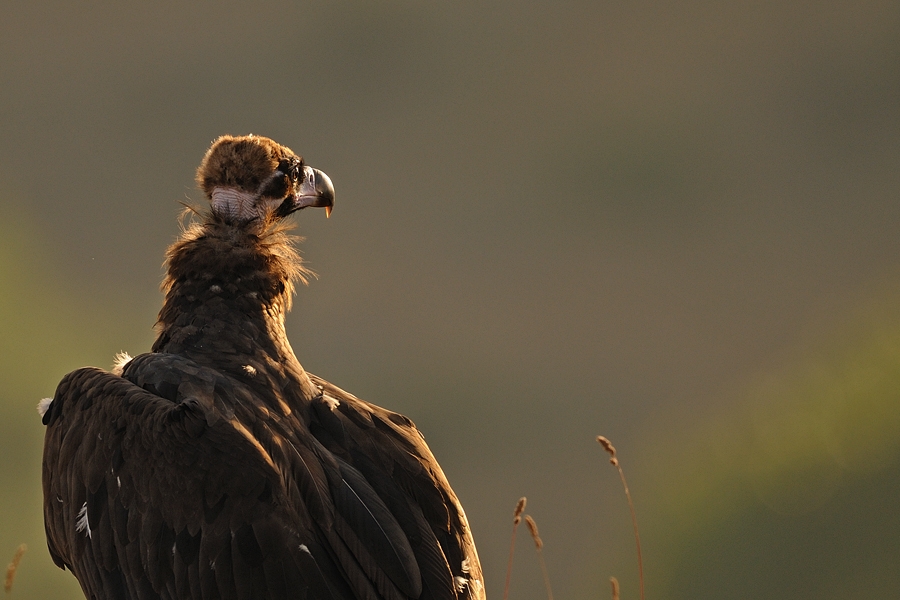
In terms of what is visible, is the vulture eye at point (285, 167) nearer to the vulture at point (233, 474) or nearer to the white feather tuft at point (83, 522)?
the vulture at point (233, 474)

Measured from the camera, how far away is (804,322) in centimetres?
6062

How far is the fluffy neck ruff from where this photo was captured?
5.76 m

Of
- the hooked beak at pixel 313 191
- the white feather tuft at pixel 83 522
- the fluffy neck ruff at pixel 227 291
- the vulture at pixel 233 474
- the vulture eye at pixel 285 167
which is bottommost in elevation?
the white feather tuft at pixel 83 522

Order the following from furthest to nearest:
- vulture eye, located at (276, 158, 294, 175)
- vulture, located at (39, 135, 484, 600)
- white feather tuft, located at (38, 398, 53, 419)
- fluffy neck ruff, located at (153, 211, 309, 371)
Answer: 1. vulture eye, located at (276, 158, 294, 175)
2. fluffy neck ruff, located at (153, 211, 309, 371)
3. white feather tuft, located at (38, 398, 53, 419)
4. vulture, located at (39, 135, 484, 600)

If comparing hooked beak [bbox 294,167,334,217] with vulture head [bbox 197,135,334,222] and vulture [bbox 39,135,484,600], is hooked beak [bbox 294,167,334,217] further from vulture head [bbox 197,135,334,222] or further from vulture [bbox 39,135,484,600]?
vulture [bbox 39,135,484,600]

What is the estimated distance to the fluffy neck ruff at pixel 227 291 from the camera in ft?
18.9

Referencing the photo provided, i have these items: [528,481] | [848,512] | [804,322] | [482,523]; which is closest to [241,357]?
[848,512]

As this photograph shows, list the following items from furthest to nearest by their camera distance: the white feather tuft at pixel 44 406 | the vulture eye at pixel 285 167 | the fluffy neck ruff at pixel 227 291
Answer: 1. the vulture eye at pixel 285 167
2. the fluffy neck ruff at pixel 227 291
3. the white feather tuft at pixel 44 406

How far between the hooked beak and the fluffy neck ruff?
1.20 ft

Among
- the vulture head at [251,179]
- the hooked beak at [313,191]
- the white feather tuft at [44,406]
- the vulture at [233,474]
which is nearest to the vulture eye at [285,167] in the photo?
the vulture head at [251,179]

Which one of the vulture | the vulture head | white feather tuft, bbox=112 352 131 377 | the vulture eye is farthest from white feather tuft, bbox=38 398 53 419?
the vulture eye

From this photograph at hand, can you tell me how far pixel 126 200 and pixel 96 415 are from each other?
69.3 metres

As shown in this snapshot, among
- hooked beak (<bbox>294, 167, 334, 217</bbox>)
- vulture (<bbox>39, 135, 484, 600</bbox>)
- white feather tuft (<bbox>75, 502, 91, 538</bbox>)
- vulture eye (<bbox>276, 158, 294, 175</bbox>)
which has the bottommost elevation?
white feather tuft (<bbox>75, 502, 91, 538</bbox>)

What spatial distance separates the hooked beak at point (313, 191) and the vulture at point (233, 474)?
64cm
